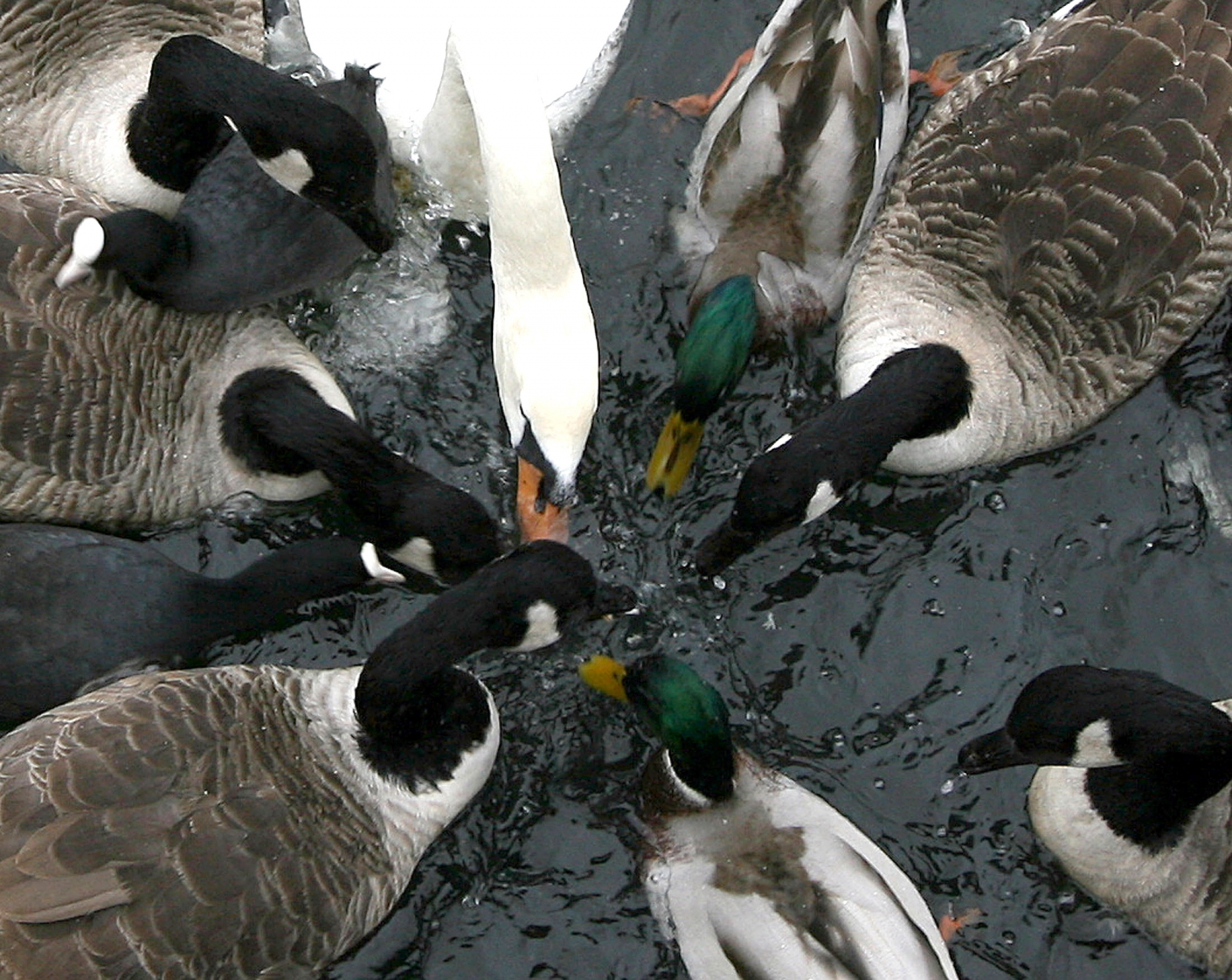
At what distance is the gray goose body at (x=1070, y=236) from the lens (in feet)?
18.2

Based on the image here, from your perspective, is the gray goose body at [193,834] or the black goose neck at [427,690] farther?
the black goose neck at [427,690]

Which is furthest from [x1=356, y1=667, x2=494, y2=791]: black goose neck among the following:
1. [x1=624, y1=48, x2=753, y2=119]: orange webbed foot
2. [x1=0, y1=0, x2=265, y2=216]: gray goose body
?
[x1=624, y1=48, x2=753, y2=119]: orange webbed foot

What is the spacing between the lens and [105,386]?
5422 mm

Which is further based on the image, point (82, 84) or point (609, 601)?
point (82, 84)

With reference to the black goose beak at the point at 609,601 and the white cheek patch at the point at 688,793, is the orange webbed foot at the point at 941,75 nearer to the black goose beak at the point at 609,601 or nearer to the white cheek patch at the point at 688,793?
the black goose beak at the point at 609,601

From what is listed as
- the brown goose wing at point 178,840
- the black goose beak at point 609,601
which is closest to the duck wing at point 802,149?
the black goose beak at point 609,601

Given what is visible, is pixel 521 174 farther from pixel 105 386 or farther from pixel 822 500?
pixel 105 386

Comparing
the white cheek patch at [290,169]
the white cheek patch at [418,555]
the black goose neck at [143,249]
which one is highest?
the white cheek patch at [290,169]

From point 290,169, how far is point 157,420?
3.39 ft

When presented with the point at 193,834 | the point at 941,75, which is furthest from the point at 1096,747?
the point at 941,75

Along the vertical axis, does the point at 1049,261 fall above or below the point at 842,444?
above

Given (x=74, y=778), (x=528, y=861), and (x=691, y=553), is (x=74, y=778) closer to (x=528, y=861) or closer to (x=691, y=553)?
(x=528, y=861)

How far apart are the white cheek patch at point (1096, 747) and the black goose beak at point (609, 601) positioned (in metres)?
1.50

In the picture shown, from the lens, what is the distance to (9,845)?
4.50 metres
